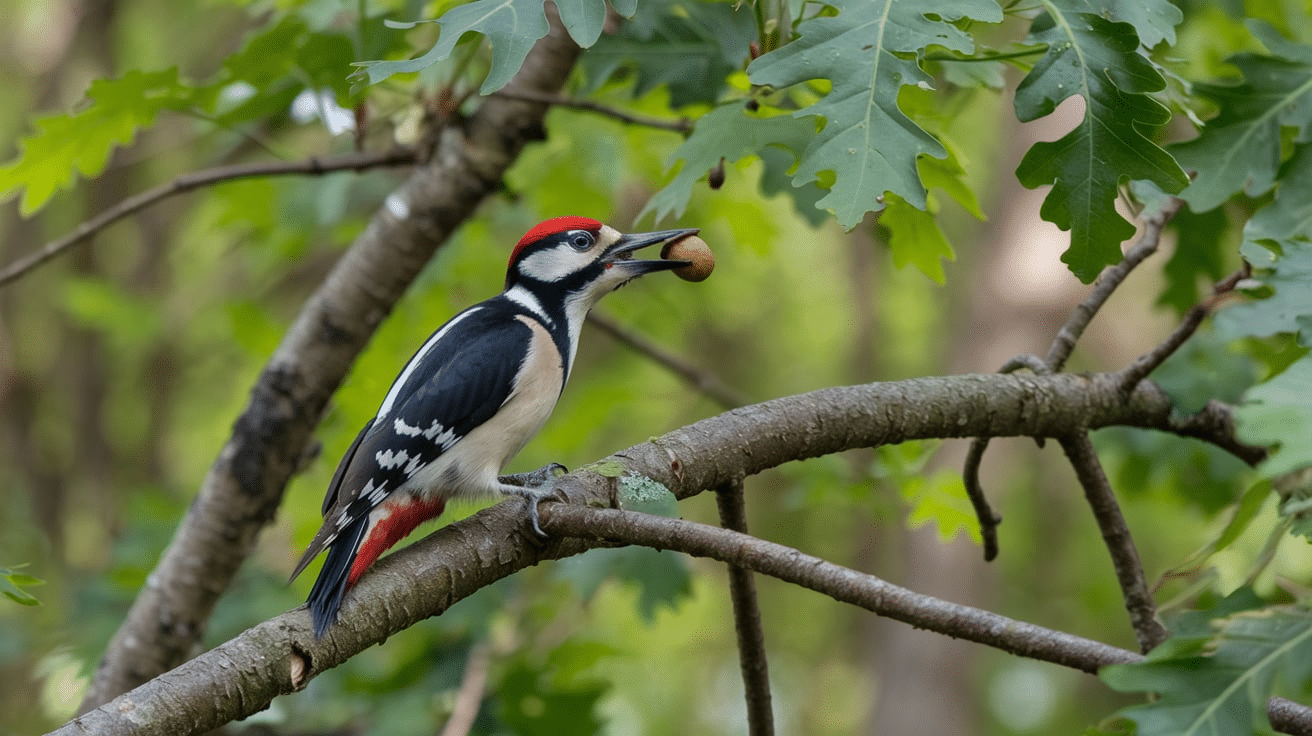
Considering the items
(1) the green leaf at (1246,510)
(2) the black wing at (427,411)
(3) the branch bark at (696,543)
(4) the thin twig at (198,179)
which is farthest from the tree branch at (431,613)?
(4) the thin twig at (198,179)

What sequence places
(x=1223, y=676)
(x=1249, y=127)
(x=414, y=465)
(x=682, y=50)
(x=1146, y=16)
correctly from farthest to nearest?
(x=682, y=50)
(x=414, y=465)
(x=1249, y=127)
(x=1146, y=16)
(x=1223, y=676)

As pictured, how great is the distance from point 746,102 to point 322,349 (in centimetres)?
138

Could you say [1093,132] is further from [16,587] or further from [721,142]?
[16,587]

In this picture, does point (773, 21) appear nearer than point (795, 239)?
Yes

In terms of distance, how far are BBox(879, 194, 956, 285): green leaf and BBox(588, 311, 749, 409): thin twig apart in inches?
56.3

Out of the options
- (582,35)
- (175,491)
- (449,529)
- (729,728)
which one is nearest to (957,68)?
(582,35)

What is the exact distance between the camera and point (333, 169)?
2902 mm

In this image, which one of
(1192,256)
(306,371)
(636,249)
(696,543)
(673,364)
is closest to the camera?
(696,543)

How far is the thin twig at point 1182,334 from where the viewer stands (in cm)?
208

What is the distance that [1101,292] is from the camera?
91.0 inches

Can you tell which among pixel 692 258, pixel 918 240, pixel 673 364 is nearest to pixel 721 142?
pixel 692 258

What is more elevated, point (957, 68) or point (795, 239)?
point (795, 239)

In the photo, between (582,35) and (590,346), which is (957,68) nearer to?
(582,35)

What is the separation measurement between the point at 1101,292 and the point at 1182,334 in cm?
26
